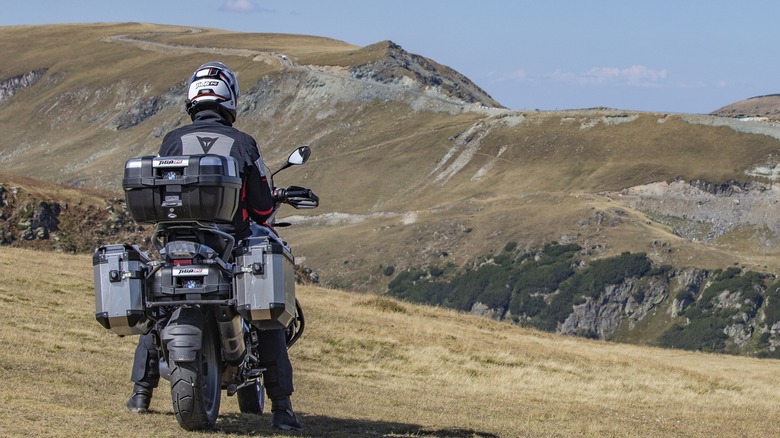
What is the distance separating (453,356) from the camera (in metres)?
27.0

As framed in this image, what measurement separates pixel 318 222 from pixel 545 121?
42996mm

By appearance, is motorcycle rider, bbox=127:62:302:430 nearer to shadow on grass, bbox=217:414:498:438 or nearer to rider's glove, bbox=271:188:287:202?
rider's glove, bbox=271:188:287:202

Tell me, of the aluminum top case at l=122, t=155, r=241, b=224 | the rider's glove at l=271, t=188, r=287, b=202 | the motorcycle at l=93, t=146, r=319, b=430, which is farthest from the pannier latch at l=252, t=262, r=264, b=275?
the rider's glove at l=271, t=188, r=287, b=202

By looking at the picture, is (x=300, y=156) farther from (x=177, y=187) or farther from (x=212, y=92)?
(x=177, y=187)

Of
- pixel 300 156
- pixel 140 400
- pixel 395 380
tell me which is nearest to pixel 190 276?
pixel 300 156

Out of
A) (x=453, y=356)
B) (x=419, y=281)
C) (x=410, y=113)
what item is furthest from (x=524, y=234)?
(x=453, y=356)

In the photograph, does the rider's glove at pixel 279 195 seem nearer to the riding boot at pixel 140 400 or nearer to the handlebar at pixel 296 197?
the handlebar at pixel 296 197

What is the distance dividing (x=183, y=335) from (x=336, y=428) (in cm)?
314

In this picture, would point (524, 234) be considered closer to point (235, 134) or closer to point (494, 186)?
point (494, 186)

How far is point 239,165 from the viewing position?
37.9 ft

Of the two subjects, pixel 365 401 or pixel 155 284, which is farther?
pixel 365 401

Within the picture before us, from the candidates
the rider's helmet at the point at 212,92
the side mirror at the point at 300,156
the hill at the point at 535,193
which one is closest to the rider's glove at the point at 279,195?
the side mirror at the point at 300,156

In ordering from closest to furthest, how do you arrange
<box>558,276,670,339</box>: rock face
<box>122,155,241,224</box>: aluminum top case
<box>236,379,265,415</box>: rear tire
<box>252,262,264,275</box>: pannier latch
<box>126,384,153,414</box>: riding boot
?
<box>122,155,241,224</box>: aluminum top case
<box>252,262,264,275</box>: pannier latch
<box>126,384,153,414</box>: riding boot
<box>236,379,265,415</box>: rear tire
<box>558,276,670,339</box>: rock face

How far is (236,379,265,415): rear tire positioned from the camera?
43.8 feet
